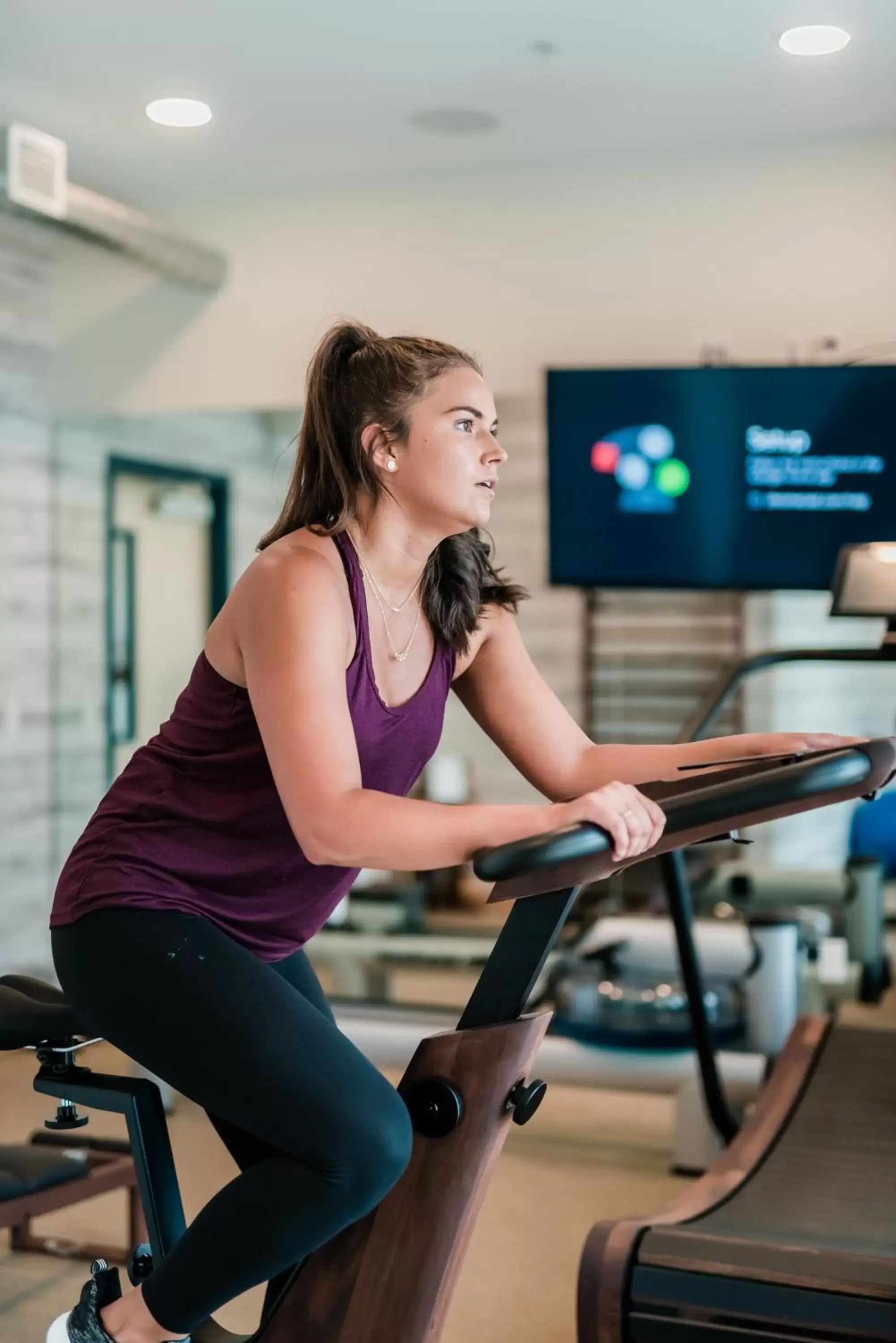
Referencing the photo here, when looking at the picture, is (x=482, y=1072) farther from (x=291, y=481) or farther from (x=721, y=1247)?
(x=721, y=1247)

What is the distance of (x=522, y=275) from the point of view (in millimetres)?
5125

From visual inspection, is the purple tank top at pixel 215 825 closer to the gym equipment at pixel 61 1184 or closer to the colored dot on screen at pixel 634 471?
the gym equipment at pixel 61 1184

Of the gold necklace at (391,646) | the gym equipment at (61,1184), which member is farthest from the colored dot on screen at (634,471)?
the gold necklace at (391,646)

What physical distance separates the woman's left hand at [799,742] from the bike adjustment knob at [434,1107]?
548 millimetres

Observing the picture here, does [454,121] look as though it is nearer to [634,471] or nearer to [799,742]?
[634,471]

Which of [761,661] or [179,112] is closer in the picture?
[761,661]

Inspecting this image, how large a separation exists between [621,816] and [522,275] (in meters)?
3.98

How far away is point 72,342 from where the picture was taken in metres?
5.60

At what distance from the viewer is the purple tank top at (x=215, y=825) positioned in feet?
5.45

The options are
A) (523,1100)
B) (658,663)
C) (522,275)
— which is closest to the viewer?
(523,1100)

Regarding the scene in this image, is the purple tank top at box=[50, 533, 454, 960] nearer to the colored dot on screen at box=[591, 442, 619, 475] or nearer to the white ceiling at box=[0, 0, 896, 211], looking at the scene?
the white ceiling at box=[0, 0, 896, 211]

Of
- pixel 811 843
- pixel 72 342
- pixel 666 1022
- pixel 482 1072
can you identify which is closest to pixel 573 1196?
pixel 666 1022

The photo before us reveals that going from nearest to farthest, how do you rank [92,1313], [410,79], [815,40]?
[92,1313] < [815,40] < [410,79]

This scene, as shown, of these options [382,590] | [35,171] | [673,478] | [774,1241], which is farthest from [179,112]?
[774,1241]
